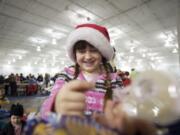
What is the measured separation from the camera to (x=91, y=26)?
2.16ft

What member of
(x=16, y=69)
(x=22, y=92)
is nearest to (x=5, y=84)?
(x=22, y=92)

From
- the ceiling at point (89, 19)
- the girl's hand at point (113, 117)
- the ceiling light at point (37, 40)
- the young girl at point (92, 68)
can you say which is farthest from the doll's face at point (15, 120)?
the ceiling light at point (37, 40)

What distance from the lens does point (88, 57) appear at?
1.96 ft

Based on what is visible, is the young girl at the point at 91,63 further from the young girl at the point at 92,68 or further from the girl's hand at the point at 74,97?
the girl's hand at the point at 74,97

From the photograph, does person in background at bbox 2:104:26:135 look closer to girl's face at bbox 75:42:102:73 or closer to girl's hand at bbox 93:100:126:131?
girl's face at bbox 75:42:102:73

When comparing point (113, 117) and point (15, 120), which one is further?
point (15, 120)

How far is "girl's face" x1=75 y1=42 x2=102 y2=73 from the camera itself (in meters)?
0.60

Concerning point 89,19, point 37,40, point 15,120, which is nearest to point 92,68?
point 15,120

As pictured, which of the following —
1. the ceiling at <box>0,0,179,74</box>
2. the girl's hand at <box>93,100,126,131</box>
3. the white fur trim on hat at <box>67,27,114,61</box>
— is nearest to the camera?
the girl's hand at <box>93,100,126,131</box>

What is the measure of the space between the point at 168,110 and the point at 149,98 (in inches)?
1.2

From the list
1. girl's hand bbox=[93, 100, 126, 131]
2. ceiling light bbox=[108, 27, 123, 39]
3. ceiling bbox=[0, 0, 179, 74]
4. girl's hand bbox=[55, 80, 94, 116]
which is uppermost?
ceiling bbox=[0, 0, 179, 74]

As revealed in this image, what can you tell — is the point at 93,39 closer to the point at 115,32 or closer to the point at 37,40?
the point at 115,32

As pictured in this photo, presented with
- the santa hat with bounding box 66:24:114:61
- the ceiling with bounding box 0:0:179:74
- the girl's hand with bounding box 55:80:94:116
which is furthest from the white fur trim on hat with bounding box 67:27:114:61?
the ceiling with bounding box 0:0:179:74

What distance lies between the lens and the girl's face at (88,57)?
604 millimetres
